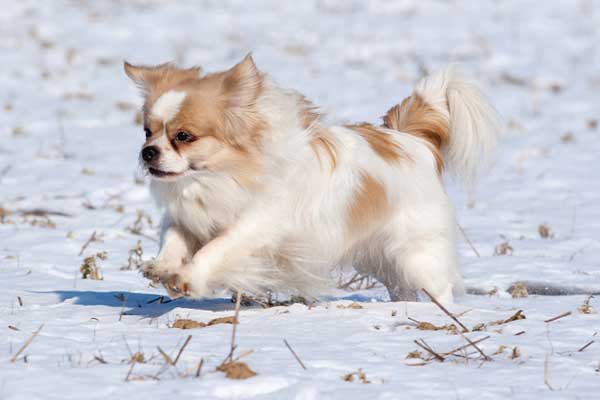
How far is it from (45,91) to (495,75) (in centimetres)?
625

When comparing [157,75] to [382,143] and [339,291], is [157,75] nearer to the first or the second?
[382,143]

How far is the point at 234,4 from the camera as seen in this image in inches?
719

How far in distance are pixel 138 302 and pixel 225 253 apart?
2.29 ft

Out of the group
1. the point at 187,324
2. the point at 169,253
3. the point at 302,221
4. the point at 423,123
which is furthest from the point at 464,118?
the point at 187,324

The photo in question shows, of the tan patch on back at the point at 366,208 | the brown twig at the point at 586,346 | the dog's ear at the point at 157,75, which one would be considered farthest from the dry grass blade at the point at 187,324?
the brown twig at the point at 586,346

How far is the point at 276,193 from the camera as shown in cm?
461

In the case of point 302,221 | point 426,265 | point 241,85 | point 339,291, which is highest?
point 241,85

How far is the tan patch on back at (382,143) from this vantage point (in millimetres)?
4930

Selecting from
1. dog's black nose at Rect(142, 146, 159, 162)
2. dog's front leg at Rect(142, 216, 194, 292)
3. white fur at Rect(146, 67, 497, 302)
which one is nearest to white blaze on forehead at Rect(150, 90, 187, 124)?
dog's black nose at Rect(142, 146, 159, 162)

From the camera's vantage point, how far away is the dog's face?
4344mm

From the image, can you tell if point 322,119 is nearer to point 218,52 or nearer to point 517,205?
point 517,205

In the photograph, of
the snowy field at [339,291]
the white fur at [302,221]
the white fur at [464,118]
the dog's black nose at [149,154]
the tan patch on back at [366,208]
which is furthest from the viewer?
the white fur at [464,118]

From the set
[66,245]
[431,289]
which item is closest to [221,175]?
[431,289]

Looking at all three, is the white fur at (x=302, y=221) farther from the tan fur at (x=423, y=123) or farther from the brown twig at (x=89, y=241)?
the brown twig at (x=89, y=241)
